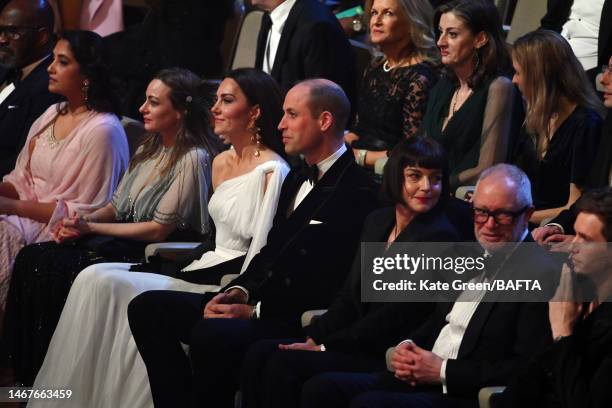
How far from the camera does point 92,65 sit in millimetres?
5406

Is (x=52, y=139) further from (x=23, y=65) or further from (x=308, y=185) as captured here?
(x=308, y=185)

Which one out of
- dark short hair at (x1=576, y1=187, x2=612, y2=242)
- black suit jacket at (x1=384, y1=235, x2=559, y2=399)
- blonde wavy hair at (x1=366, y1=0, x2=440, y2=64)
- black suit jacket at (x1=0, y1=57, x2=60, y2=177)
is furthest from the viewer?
black suit jacket at (x1=0, y1=57, x2=60, y2=177)

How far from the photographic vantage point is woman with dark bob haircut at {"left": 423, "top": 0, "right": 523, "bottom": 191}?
4.29 m

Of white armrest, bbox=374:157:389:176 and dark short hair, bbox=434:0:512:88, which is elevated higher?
dark short hair, bbox=434:0:512:88

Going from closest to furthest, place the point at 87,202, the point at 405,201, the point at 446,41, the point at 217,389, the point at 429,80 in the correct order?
the point at 405,201
the point at 217,389
the point at 446,41
the point at 429,80
the point at 87,202

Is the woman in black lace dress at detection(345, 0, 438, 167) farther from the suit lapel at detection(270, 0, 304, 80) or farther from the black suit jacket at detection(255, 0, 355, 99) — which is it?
the suit lapel at detection(270, 0, 304, 80)

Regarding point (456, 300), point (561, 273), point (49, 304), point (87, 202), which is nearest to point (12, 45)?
point (87, 202)

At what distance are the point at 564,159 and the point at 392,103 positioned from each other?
0.90 meters

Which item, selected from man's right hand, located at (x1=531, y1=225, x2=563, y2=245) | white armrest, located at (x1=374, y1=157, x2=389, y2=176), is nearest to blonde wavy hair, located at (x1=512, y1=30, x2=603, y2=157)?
man's right hand, located at (x1=531, y1=225, x2=563, y2=245)

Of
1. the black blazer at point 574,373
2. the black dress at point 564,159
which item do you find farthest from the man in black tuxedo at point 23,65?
the black blazer at point 574,373

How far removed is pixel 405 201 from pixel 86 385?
5.22 feet

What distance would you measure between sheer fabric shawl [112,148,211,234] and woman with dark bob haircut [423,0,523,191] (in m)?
1.00

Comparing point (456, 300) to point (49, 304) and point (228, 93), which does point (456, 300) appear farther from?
point (49, 304)

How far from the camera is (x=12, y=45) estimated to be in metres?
5.86
